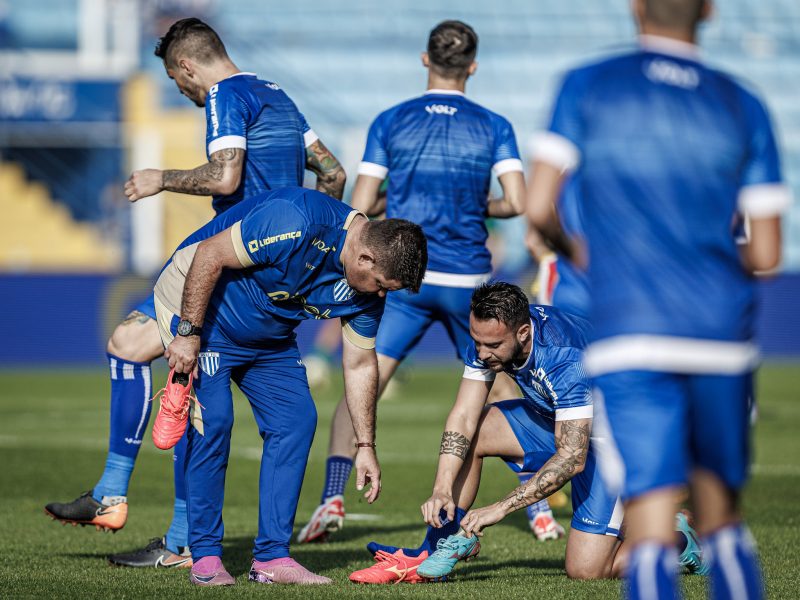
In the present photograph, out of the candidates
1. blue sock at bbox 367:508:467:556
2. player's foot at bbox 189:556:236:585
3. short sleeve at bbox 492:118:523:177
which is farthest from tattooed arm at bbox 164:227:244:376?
short sleeve at bbox 492:118:523:177

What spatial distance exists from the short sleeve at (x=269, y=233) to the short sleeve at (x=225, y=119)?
2.53 feet

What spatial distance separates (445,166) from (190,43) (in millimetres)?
1743

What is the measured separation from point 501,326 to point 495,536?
233cm

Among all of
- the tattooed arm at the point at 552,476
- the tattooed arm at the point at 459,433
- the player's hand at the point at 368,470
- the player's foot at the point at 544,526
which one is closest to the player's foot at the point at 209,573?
the player's hand at the point at 368,470

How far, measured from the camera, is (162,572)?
5.76 meters

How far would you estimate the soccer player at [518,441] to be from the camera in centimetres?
531

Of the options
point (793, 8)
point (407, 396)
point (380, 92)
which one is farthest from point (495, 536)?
point (793, 8)

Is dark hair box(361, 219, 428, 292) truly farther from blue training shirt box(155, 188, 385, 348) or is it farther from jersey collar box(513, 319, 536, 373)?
jersey collar box(513, 319, 536, 373)

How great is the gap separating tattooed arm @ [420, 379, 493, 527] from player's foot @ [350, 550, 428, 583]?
0.70ft

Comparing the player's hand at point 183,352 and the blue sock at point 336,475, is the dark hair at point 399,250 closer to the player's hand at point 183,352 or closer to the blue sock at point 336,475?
the player's hand at point 183,352

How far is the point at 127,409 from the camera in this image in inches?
244

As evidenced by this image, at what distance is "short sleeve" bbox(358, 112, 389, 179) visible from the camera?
735 centimetres

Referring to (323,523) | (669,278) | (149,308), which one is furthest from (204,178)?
(669,278)

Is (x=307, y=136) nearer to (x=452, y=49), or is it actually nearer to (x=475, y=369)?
(x=452, y=49)
